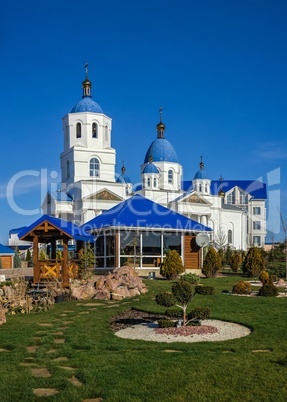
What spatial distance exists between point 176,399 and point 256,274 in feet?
64.0

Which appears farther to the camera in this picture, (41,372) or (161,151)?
(161,151)

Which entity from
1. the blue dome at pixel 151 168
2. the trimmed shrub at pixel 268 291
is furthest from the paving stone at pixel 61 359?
the blue dome at pixel 151 168

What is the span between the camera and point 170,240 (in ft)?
104

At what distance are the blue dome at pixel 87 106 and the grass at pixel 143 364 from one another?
30932 mm

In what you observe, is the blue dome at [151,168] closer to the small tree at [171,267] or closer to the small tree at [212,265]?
the small tree at [212,265]

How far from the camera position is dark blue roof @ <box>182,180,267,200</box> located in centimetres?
6272

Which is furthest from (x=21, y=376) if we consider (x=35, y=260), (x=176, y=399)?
(x=35, y=260)

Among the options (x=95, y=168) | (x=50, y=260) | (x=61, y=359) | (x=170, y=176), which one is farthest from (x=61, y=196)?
(x=61, y=359)

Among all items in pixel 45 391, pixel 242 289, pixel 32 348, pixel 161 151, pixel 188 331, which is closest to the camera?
pixel 45 391

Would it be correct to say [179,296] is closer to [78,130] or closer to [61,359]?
[61,359]

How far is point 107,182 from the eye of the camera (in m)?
40.0

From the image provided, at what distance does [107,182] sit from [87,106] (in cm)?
652

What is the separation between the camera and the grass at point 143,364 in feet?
19.5

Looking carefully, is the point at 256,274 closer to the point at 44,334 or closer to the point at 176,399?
the point at 44,334
